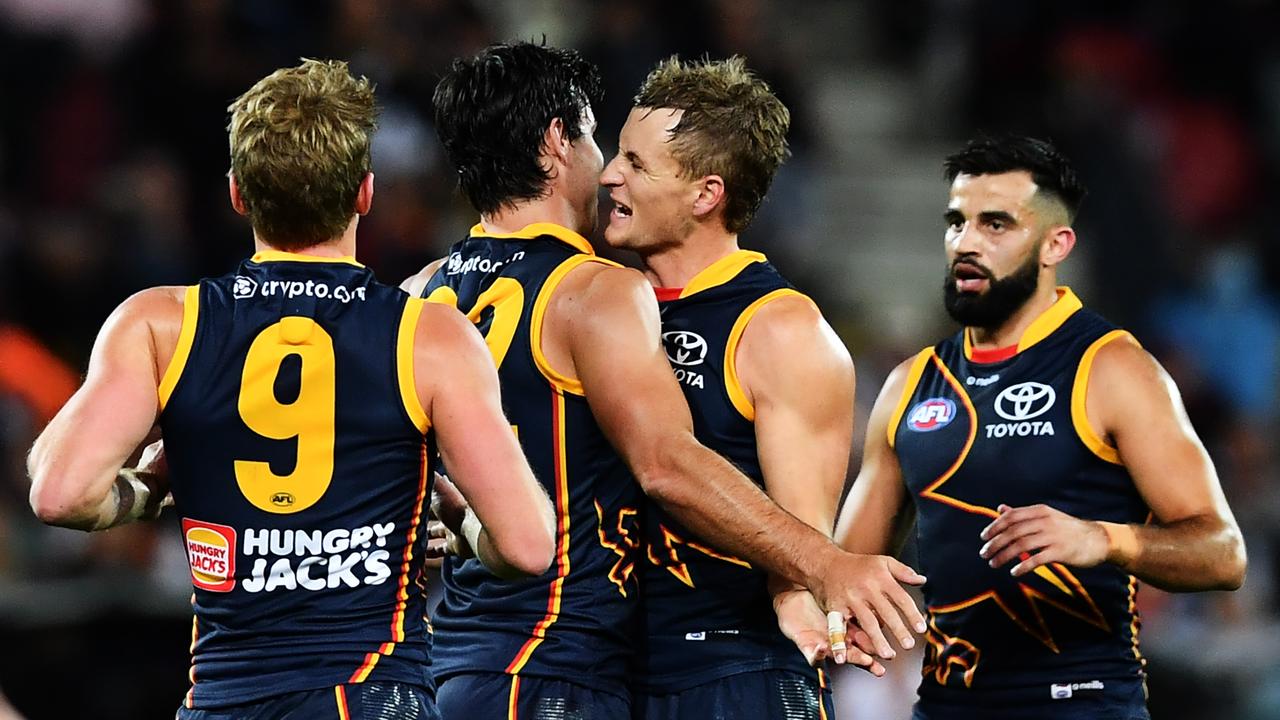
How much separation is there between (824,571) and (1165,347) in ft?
26.2

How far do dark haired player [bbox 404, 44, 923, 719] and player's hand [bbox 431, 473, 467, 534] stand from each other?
0.21m

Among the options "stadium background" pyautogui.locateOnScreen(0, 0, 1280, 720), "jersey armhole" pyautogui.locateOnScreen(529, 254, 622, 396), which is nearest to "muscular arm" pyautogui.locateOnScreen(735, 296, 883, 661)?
"jersey armhole" pyautogui.locateOnScreen(529, 254, 622, 396)

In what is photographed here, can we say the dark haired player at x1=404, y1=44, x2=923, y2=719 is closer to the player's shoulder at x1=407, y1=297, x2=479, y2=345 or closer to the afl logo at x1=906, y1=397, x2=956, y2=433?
the player's shoulder at x1=407, y1=297, x2=479, y2=345

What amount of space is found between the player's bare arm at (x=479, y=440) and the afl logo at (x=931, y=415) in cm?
177

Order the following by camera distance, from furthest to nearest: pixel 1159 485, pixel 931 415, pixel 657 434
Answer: pixel 931 415 < pixel 1159 485 < pixel 657 434

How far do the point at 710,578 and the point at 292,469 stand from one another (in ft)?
4.17

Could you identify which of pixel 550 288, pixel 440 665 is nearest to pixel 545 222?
pixel 550 288

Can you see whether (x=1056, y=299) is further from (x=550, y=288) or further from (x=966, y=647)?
(x=550, y=288)

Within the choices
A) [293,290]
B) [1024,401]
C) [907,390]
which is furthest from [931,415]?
[293,290]

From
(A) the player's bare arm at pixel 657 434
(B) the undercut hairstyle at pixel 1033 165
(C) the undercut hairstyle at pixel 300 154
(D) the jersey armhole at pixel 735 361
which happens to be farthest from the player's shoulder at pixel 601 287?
(B) the undercut hairstyle at pixel 1033 165

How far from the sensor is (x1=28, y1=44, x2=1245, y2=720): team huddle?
3.79m

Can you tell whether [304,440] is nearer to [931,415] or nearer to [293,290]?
[293,290]

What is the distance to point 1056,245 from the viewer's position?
5.41 m

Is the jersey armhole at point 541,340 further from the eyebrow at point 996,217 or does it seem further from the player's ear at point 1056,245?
the player's ear at point 1056,245
